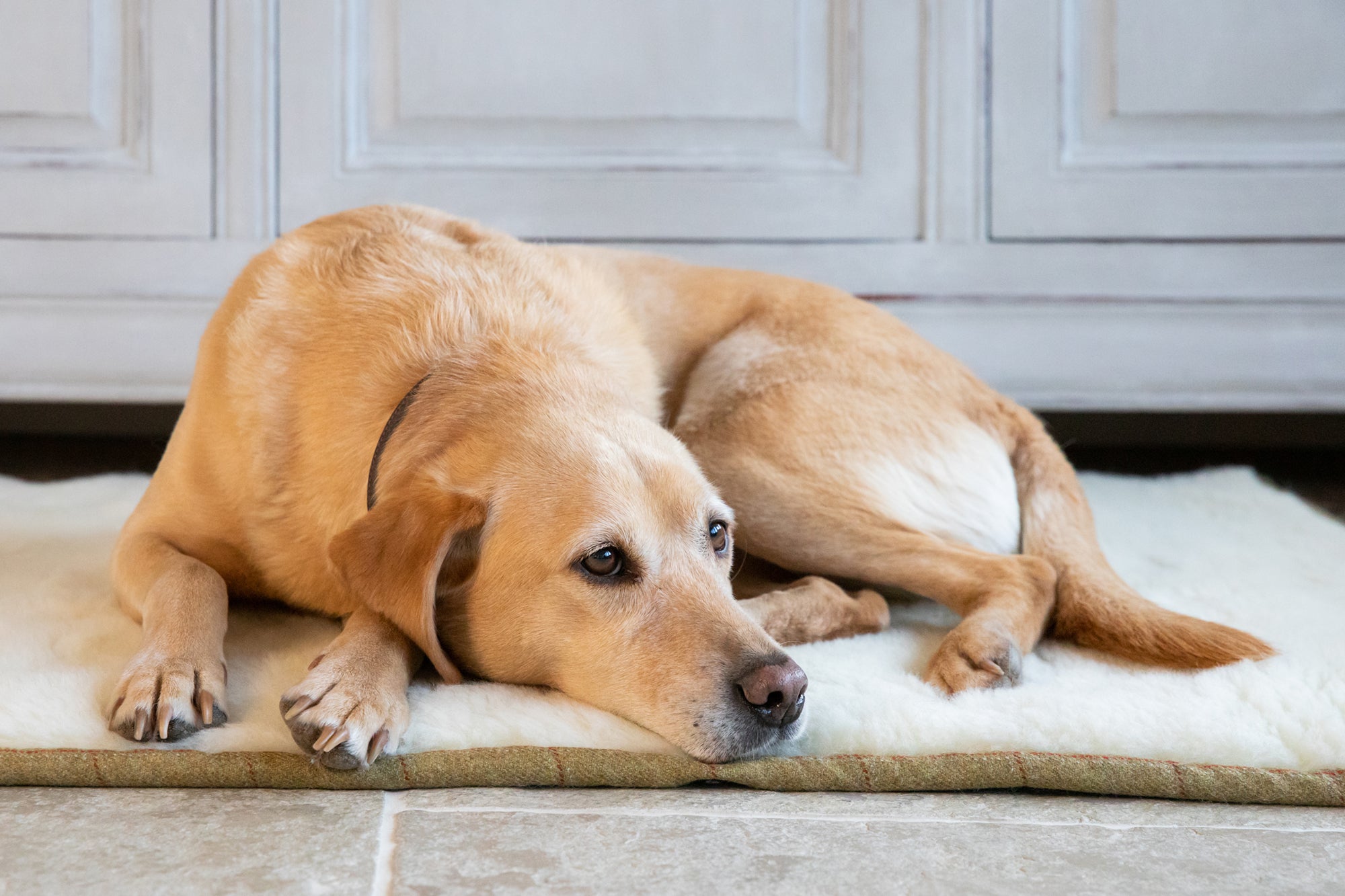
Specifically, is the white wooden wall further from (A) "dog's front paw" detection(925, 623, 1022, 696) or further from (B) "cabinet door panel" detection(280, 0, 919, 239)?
(A) "dog's front paw" detection(925, 623, 1022, 696)

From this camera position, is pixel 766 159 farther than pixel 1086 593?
Yes

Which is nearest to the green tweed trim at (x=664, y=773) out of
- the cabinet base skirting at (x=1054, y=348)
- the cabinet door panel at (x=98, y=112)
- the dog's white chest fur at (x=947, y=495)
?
the dog's white chest fur at (x=947, y=495)

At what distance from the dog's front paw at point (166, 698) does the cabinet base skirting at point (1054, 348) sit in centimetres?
181

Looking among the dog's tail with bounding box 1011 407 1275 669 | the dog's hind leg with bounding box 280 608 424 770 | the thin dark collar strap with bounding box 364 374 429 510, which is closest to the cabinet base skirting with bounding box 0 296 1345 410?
the dog's tail with bounding box 1011 407 1275 669

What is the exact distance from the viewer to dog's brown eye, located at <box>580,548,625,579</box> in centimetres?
120

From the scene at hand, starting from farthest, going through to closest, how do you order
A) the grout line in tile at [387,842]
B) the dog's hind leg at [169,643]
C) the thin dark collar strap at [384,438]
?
the thin dark collar strap at [384,438] → the dog's hind leg at [169,643] → the grout line in tile at [387,842]

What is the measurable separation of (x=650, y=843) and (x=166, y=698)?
0.58 metres

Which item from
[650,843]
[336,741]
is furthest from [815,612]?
[336,741]

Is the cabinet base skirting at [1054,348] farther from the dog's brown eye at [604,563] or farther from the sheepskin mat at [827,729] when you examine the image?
the dog's brown eye at [604,563]

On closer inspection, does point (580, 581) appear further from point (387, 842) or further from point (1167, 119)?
point (1167, 119)

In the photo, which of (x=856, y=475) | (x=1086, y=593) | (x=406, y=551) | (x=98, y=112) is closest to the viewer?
(x=406, y=551)

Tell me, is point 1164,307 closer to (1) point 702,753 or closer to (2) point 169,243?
(1) point 702,753

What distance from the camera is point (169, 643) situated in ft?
4.12

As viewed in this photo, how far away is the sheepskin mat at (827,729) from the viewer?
111 centimetres
